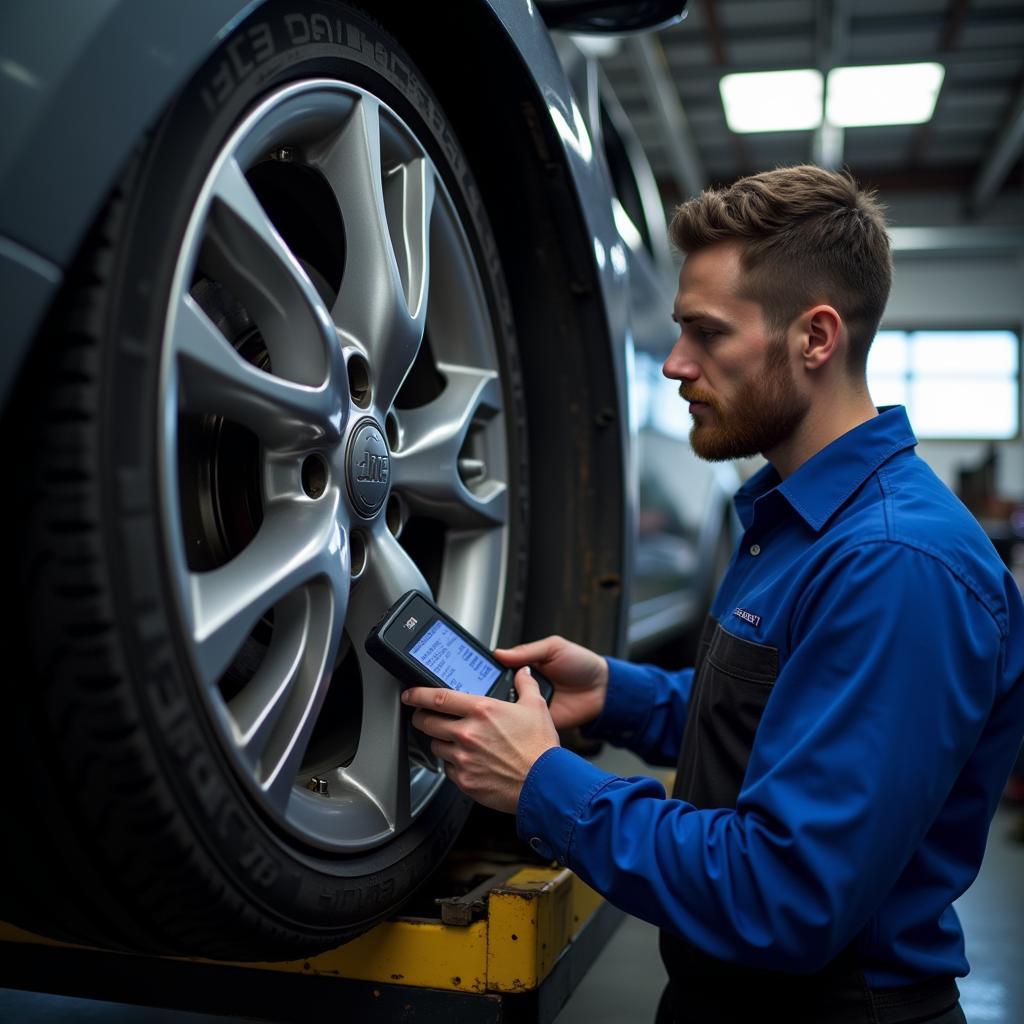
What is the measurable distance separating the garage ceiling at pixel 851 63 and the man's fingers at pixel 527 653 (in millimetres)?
6021

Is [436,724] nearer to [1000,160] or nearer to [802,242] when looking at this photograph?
[802,242]

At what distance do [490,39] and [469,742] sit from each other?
757 mm

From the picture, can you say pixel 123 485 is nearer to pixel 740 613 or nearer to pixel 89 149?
pixel 89 149

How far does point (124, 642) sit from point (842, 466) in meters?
0.77

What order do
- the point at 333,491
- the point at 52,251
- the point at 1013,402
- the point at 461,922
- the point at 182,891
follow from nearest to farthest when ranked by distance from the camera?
the point at 52,251
the point at 182,891
the point at 333,491
the point at 461,922
the point at 1013,402

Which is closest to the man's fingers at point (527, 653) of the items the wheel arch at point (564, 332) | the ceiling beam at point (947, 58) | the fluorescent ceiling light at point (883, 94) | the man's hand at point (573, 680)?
the man's hand at point (573, 680)

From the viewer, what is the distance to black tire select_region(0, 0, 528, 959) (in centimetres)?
72

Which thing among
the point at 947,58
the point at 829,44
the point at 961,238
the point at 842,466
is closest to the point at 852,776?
the point at 842,466

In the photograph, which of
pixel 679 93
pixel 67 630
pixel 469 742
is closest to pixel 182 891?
pixel 67 630

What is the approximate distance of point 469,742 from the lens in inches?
43.9

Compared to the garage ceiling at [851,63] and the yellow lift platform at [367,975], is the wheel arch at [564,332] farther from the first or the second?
the garage ceiling at [851,63]

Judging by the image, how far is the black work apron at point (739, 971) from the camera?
1076mm

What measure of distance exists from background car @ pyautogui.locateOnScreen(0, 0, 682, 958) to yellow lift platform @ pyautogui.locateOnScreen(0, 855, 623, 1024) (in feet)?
0.26

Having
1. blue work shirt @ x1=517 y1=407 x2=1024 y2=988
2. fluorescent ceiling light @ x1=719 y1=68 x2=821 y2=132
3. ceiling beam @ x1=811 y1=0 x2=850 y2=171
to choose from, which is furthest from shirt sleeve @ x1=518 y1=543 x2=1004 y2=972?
fluorescent ceiling light @ x1=719 y1=68 x2=821 y2=132
